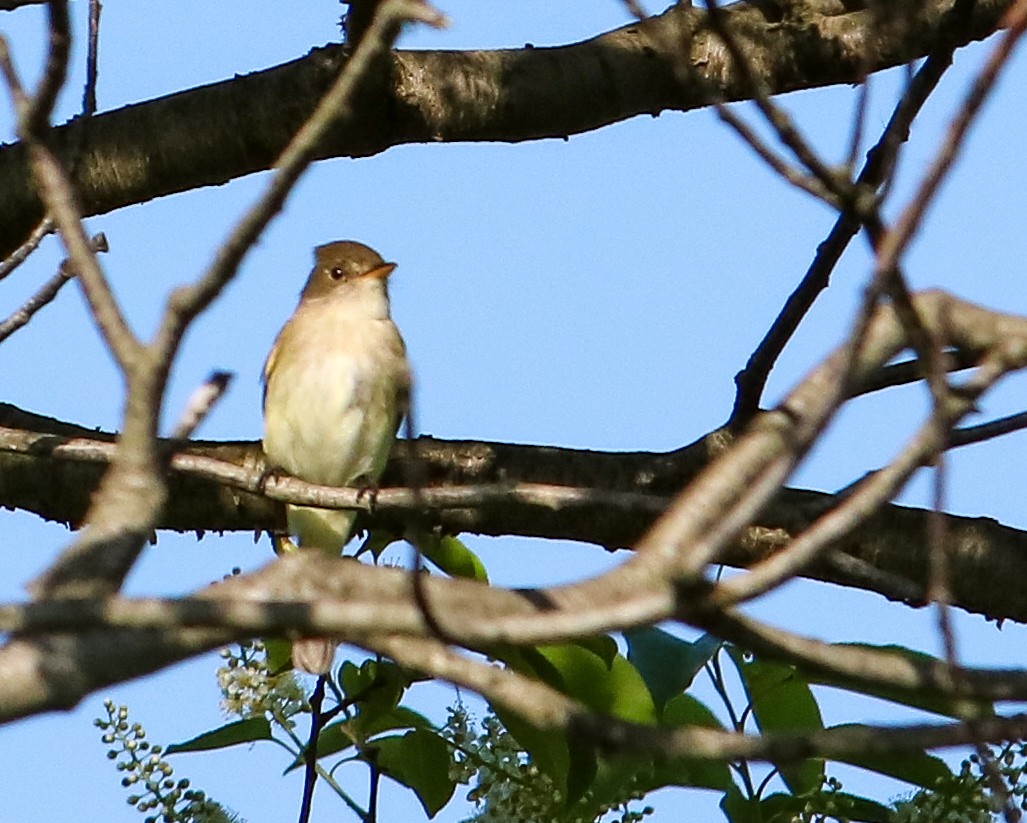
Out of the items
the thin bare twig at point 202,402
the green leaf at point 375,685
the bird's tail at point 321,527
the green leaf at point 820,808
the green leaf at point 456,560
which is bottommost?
the thin bare twig at point 202,402

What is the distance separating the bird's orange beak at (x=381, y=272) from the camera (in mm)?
7465

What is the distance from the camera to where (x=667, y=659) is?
378cm

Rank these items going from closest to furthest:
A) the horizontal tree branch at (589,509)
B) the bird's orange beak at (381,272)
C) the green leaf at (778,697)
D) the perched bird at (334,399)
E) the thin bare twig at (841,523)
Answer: the thin bare twig at (841,523) < the green leaf at (778,697) < the horizontal tree branch at (589,509) < the perched bird at (334,399) < the bird's orange beak at (381,272)

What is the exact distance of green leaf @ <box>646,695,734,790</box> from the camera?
370 centimetres

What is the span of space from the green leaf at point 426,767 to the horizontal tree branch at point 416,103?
6.00 feet

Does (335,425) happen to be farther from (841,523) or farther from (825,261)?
(841,523)

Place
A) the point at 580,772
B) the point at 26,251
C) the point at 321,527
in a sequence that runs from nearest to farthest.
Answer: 1. the point at 580,772
2. the point at 26,251
3. the point at 321,527

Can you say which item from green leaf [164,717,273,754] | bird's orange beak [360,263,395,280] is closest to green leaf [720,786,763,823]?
green leaf [164,717,273,754]

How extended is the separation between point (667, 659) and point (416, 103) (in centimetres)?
205

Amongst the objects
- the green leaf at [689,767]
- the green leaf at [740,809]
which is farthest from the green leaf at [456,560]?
the green leaf at [740,809]

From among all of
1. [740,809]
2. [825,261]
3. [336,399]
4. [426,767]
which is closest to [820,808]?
[740,809]

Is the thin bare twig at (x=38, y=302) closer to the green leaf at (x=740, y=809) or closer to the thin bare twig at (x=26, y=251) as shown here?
the thin bare twig at (x=26, y=251)

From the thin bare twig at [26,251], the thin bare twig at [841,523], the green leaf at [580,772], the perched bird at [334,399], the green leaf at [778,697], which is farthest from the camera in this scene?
the perched bird at [334,399]

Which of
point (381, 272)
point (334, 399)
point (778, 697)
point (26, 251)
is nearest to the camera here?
point (26, 251)
